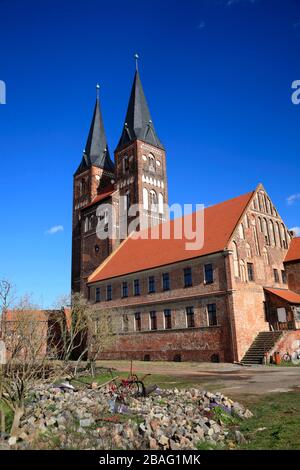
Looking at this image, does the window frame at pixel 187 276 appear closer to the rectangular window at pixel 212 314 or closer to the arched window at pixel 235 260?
the rectangular window at pixel 212 314

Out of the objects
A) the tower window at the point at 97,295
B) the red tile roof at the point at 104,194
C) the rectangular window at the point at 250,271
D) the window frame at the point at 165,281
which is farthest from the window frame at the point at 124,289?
the red tile roof at the point at 104,194

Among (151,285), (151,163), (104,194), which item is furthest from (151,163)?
(151,285)

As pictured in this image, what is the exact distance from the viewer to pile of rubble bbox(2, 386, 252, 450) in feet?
27.8

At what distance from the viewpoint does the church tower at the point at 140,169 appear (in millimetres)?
46719

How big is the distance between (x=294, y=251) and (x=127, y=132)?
95.9 ft

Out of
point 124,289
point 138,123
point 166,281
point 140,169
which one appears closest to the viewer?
point 166,281

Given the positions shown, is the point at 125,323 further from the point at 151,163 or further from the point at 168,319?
the point at 151,163

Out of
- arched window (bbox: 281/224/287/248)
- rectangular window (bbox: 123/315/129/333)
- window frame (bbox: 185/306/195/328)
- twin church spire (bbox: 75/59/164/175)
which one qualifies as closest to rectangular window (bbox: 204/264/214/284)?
window frame (bbox: 185/306/195/328)

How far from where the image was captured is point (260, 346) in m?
25.8

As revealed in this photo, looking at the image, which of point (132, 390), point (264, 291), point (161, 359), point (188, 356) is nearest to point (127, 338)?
point (161, 359)

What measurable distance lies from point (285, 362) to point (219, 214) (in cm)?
1352

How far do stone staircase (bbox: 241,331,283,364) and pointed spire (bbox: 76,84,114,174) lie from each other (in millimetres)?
39313

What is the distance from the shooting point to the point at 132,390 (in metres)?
14.5
